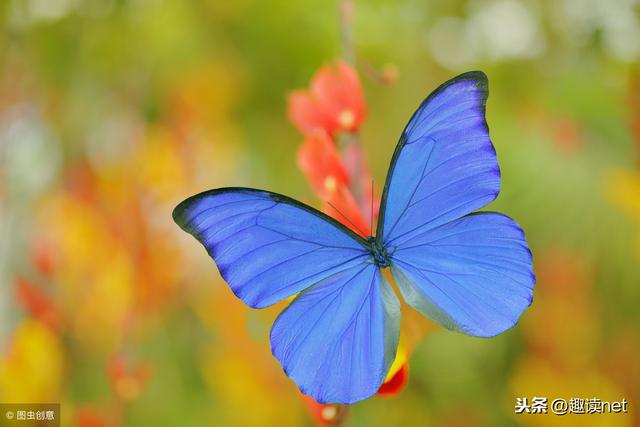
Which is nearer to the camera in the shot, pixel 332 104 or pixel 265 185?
pixel 332 104

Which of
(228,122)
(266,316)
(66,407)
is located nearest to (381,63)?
(228,122)

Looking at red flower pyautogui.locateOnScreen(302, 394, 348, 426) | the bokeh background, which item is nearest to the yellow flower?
the bokeh background

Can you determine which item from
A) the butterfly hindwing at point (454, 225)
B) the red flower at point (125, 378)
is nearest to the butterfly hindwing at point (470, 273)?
the butterfly hindwing at point (454, 225)

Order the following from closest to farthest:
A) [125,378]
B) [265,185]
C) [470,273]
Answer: [470,273] < [125,378] < [265,185]

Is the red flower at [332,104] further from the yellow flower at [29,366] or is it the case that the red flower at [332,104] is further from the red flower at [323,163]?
the yellow flower at [29,366]

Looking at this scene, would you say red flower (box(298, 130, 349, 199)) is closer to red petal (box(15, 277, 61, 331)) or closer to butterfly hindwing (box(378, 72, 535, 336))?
butterfly hindwing (box(378, 72, 535, 336))

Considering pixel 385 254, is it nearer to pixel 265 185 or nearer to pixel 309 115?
pixel 309 115

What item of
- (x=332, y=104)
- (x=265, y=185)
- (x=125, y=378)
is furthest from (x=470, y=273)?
(x=265, y=185)
